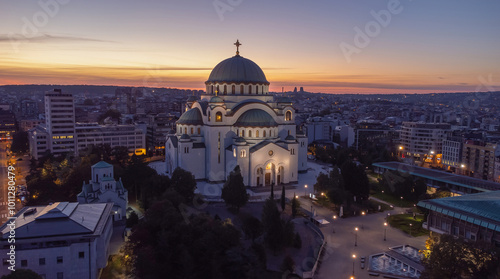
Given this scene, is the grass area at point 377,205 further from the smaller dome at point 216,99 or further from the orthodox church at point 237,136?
the smaller dome at point 216,99

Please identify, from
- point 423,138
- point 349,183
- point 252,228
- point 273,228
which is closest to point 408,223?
point 349,183

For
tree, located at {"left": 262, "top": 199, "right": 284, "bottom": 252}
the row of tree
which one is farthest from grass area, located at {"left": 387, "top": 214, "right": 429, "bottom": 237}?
tree, located at {"left": 262, "top": 199, "right": 284, "bottom": 252}

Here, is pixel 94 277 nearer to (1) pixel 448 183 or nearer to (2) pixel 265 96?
(2) pixel 265 96

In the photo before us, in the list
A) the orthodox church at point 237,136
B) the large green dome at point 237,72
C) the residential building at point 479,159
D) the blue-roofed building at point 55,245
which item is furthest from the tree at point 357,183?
the residential building at point 479,159

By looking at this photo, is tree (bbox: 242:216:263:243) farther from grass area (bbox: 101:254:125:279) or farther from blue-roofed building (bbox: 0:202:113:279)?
blue-roofed building (bbox: 0:202:113:279)

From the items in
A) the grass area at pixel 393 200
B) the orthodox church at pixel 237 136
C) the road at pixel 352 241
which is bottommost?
the road at pixel 352 241

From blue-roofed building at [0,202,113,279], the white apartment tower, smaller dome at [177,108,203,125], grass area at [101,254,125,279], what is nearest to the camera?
blue-roofed building at [0,202,113,279]

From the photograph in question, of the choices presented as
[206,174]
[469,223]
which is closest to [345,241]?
[469,223]
